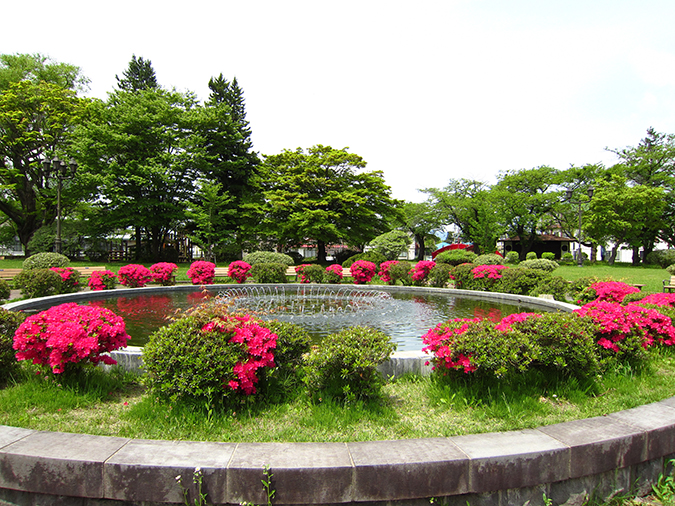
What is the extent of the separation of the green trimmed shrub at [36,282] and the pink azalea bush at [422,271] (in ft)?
40.4

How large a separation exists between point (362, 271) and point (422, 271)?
8.66ft

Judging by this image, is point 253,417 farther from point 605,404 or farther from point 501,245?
point 501,245

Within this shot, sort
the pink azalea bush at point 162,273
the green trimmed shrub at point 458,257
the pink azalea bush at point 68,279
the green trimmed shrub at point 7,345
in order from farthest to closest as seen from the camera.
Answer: the green trimmed shrub at point 458,257
the pink azalea bush at point 162,273
the pink azalea bush at point 68,279
the green trimmed shrub at point 7,345

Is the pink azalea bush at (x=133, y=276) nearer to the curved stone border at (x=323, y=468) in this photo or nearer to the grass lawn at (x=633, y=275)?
the curved stone border at (x=323, y=468)

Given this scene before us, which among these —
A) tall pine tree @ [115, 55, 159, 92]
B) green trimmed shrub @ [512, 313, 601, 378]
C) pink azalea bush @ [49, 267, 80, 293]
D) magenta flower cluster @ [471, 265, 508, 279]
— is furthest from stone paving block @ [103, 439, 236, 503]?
tall pine tree @ [115, 55, 159, 92]

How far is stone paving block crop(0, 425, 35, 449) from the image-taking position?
7.47 ft

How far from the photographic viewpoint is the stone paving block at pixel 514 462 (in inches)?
84.3

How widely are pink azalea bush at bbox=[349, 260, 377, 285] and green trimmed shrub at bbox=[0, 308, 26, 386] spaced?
13.0m

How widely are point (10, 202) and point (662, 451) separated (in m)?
39.3

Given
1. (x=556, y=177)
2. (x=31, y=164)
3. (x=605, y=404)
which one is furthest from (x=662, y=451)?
(x=556, y=177)

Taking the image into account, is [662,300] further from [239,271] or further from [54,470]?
[239,271]

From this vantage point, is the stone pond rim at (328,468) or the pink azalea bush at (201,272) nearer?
the stone pond rim at (328,468)

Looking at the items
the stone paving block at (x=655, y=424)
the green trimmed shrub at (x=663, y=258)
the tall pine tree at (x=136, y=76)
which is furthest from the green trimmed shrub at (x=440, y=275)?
the tall pine tree at (x=136, y=76)

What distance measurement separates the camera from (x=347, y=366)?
10.2ft
